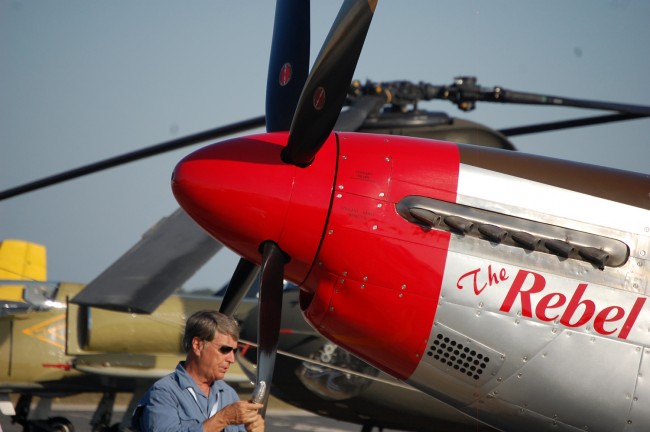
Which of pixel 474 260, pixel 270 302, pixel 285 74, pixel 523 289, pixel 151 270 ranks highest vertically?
pixel 285 74

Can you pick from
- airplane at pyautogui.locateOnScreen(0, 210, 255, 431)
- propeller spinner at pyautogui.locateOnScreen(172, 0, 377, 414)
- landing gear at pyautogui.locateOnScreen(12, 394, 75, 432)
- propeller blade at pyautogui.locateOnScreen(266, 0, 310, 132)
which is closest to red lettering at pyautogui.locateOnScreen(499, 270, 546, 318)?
propeller spinner at pyautogui.locateOnScreen(172, 0, 377, 414)

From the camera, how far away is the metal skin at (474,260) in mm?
4684

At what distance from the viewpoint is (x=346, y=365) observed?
888cm

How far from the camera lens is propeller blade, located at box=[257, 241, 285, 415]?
468 centimetres

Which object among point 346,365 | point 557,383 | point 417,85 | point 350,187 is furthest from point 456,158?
point 417,85

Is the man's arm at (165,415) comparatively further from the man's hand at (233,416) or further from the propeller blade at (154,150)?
the propeller blade at (154,150)

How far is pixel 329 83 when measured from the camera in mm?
4621

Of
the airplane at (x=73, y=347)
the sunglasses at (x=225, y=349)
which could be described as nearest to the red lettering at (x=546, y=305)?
the sunglasses at (x=225, y=349)

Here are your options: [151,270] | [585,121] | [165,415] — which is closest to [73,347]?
[151,270]

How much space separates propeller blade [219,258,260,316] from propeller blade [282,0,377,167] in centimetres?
97

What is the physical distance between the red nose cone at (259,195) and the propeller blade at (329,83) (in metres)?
0.11

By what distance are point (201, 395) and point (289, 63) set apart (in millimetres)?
2712

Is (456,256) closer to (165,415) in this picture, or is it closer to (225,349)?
(225,349)

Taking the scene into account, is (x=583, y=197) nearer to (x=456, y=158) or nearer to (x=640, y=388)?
(x=456, y=158)
